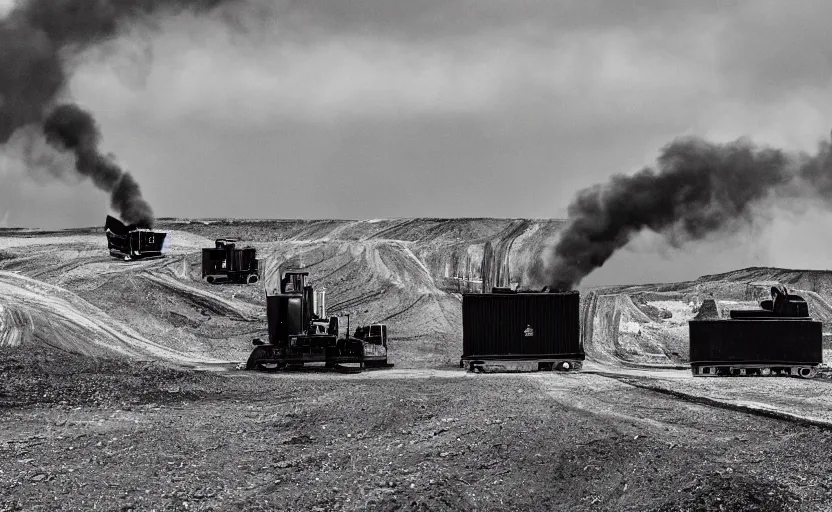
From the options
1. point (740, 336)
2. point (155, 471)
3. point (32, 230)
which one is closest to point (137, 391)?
point (155, 471)

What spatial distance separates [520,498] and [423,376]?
11629 millimetres

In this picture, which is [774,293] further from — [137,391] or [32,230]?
[32,230]

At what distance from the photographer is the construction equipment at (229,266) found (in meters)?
43.6

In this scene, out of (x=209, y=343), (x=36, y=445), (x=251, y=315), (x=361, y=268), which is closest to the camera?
(x=36, y=445)

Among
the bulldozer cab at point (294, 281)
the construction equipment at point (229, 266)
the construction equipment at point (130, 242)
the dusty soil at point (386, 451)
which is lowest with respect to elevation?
the dusty soil at point (386, 451)

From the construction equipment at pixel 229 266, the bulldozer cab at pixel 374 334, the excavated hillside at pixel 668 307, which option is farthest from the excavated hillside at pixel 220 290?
the excavated hillside at pixel 668 307

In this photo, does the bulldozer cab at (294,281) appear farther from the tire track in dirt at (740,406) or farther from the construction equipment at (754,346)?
the construction equipment at (754,346)

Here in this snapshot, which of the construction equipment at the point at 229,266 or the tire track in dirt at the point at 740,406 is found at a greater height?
the construction equipment at the point at 229,266

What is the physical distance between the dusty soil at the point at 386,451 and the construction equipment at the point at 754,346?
6063 mm

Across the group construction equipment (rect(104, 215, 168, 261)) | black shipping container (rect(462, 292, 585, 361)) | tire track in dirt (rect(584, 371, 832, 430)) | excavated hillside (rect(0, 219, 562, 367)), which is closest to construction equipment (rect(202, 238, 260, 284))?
excavated hillside (rect(0, 219, 562, 367))

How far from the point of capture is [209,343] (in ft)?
119

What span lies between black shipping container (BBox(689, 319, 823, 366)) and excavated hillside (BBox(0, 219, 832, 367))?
6682 mm

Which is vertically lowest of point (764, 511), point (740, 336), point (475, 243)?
point (764, 511)

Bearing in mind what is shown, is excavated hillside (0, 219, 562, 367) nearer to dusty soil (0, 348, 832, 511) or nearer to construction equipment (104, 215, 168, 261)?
construction equipment (104, 215, 168, 261)
